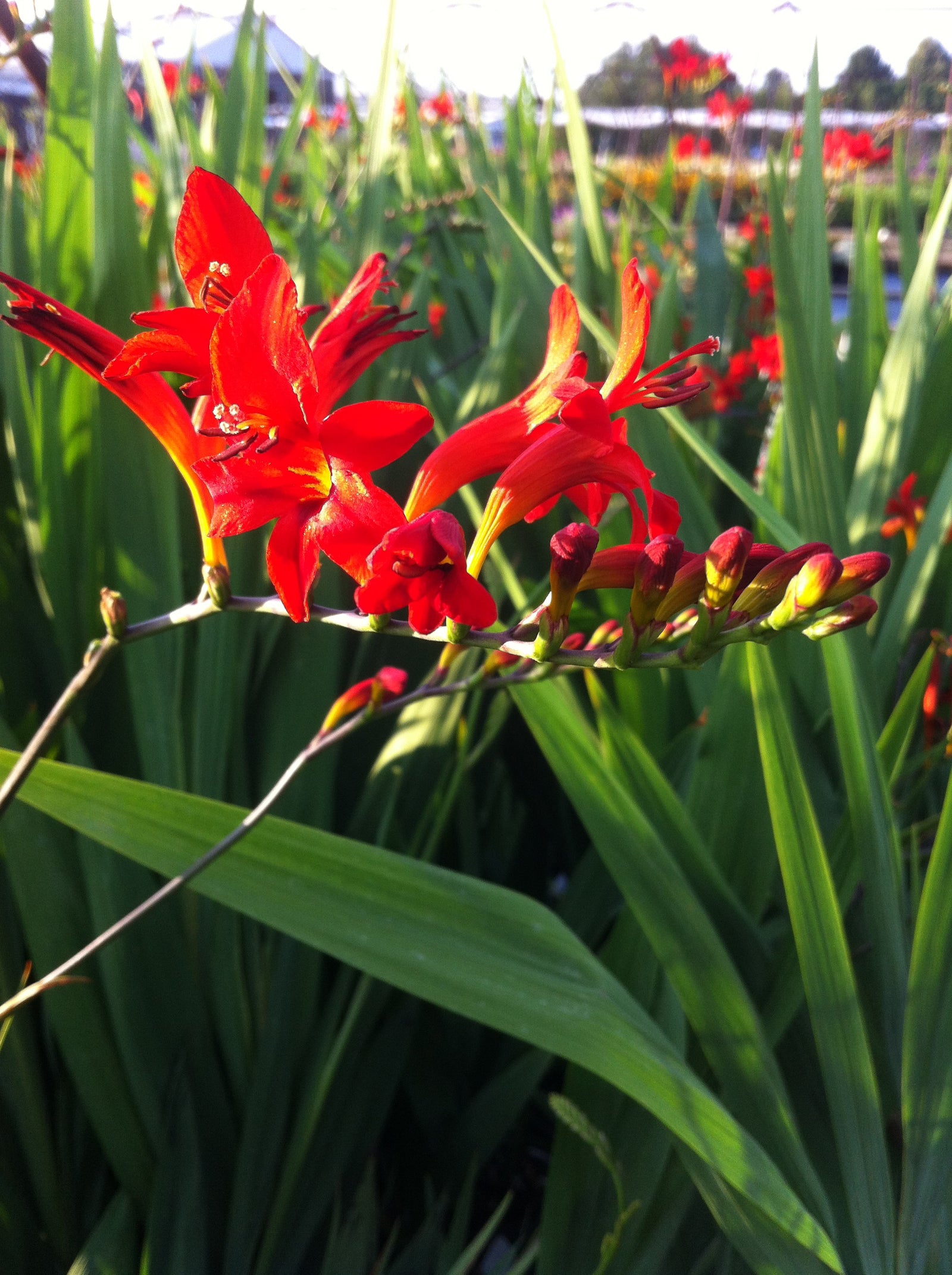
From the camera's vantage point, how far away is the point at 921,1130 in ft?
1.84

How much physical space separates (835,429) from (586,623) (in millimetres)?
323

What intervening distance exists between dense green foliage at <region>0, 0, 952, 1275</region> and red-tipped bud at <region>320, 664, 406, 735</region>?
0.08m

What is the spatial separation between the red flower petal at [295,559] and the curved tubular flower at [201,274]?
8cm

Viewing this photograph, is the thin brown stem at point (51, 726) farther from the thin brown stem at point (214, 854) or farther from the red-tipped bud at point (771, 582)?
the red-tipped bud at point (771, 582)

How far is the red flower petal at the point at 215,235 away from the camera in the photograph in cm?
42

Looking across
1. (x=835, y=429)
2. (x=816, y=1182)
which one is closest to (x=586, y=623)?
(x=835, y=429)

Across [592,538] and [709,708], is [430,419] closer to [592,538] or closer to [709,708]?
[592,538]

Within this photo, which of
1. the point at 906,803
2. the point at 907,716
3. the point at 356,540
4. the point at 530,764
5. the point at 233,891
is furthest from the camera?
the point at 530,764

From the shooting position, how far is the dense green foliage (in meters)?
0.55

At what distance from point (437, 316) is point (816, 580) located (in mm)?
1404

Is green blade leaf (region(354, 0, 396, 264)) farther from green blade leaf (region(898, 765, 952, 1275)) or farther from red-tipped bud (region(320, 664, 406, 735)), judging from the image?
green blade leaf (region(898, 765, 952, 1275))

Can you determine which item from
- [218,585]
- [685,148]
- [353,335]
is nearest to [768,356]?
[353,335]

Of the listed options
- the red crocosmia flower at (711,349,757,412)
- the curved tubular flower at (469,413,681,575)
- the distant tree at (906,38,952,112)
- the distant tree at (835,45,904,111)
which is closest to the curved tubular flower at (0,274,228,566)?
the curved tubular flower at (469,413,681,575)

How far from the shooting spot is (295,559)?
0.39 m
